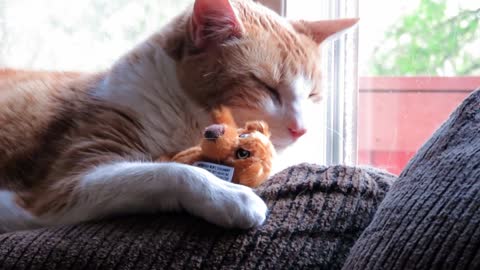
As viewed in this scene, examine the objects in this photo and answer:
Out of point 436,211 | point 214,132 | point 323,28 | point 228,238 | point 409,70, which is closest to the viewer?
point 436,211

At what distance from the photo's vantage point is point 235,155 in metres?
0.94

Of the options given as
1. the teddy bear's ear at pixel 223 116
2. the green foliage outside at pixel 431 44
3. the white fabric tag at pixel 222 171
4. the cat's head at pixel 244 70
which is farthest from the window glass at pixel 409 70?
the white fabric tag at pixel 222 171

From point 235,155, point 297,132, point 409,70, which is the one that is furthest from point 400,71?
point 235,155

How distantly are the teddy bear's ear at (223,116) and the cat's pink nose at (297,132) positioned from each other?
0.35 ft

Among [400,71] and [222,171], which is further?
[400,71]

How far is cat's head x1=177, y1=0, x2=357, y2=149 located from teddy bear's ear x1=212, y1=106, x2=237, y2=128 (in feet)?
0.05

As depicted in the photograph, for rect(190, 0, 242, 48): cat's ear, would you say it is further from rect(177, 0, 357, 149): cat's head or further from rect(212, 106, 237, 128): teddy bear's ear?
rect(212, 106, 237, 128): teddy bear's ear

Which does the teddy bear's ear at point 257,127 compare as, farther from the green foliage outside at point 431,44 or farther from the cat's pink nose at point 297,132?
the green foliage outside at point 431,44

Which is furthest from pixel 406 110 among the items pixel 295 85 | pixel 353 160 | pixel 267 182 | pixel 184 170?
pixel 184 170

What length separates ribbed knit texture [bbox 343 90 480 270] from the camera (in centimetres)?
57

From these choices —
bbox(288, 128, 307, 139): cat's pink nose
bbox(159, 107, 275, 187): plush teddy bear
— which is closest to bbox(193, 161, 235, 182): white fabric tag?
bbox(159, 107, 275, 187): plush teddy bear

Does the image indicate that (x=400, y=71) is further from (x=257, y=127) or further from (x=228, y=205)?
(x=228, y=205)

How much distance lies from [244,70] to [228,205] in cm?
40

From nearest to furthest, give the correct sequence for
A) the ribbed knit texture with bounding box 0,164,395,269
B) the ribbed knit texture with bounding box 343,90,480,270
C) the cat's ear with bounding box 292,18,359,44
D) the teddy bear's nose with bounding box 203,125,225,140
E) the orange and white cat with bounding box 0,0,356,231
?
1. the ribbed knit texture with bounding box 343,90,480,270
2. the ribbed knit texture with bounding box 0,164,395,269
3. the teddy bear's nose with bounding box 203,125,225,140
4. the orange and white cat with bounding box 0,0,356,231
5. the cat's ear with bounding box 292,18,359,44
